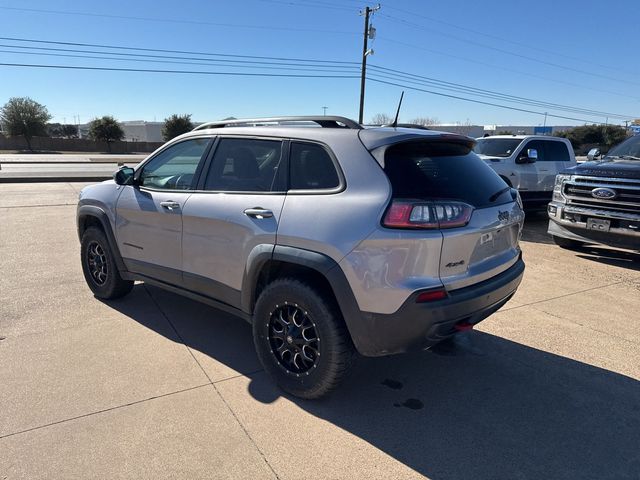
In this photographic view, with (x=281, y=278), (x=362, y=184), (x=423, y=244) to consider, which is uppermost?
(x=362, y=184)

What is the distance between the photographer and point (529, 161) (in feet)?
33.3

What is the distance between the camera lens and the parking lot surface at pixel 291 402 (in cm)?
249

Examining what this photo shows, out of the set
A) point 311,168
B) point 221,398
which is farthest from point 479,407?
point 311,168

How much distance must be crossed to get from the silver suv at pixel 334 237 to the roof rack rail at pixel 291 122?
1 cm

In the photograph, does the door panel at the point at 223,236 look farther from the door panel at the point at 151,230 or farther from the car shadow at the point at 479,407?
the car shadow at the point at 479,407

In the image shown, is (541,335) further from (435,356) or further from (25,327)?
(25,327)

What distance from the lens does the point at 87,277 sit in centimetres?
493

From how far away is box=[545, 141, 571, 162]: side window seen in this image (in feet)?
35.7

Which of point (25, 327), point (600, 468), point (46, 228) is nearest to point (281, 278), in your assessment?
point (600, 468)

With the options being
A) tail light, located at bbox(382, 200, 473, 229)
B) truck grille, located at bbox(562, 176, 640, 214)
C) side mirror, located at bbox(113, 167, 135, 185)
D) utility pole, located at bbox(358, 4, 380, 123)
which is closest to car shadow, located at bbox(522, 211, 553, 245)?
truck grille, located at bbox(562, 176, 640, 214)

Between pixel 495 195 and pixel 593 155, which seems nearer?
pixel 495 195

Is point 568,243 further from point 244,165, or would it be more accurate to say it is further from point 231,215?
point 231,215

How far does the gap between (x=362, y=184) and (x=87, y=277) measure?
3.63m

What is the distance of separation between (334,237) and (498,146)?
965 cm
